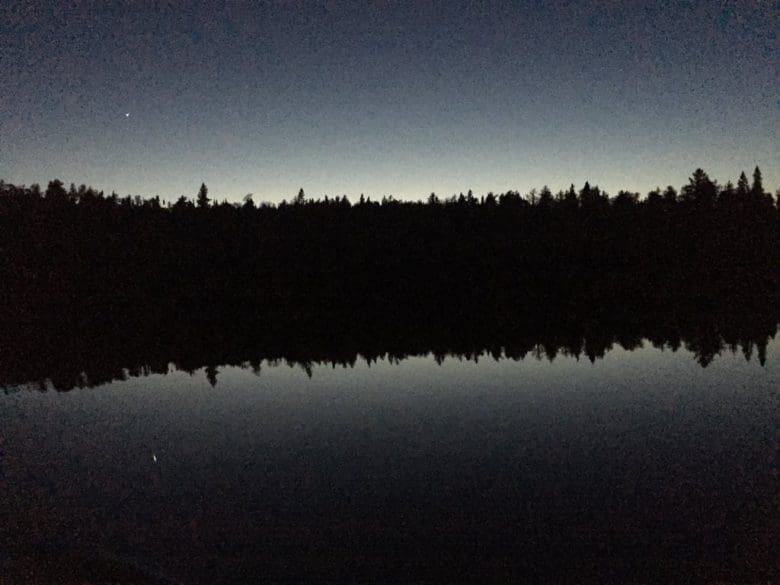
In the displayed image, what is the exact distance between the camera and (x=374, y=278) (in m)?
97.8

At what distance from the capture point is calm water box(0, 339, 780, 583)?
11000 mm

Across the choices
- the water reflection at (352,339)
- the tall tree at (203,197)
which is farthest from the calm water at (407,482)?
the tall tree at (203,197)

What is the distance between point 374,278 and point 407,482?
8312 centimetres

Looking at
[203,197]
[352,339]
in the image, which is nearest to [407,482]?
[352,339]

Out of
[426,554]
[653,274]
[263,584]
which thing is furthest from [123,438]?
[653,274]

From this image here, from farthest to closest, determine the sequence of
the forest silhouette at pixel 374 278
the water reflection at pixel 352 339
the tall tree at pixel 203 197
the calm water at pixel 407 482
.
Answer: the tall tree at pixel 203 197 → the forest silhouette at pixel 374 278 → the water reflection at pixel 352 339 → the calm water at pixel 407 482

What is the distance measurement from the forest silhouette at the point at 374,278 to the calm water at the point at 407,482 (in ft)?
29.6

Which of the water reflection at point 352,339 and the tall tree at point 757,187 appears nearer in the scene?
the water reflection at point 352,339

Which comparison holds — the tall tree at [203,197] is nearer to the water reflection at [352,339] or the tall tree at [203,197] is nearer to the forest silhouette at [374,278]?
the forest silhouette at [374,278]

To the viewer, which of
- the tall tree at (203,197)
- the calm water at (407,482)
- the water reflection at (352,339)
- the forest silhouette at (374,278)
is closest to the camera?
the calm water at (407,482)

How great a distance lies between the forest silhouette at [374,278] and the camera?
39531 mm

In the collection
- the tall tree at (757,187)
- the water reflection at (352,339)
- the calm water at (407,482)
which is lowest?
the calm water at (407,482)

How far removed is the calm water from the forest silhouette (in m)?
9.03

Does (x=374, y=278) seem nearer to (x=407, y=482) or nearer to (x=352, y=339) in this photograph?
(x=352, y=339)
